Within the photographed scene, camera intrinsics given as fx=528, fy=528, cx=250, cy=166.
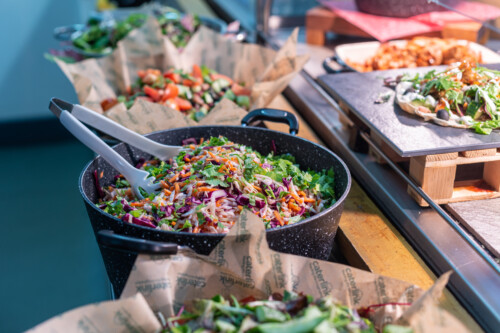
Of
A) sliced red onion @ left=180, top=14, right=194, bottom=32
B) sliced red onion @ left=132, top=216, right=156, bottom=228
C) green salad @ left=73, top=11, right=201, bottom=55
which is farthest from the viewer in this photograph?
sliced red onion @ left=180, top=14, right=194, bottom=32

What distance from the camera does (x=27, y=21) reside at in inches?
140

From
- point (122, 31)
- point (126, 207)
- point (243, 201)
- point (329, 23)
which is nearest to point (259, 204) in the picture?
point (243, 201)

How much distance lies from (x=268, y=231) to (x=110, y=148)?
19.5 inches

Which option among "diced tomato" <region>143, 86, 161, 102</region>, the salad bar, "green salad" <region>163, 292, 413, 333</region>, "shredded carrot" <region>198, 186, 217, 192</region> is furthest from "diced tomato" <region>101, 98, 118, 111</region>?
"green salad" <region>163, 292, 413, 333</region>

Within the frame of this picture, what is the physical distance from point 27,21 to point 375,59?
268 cm

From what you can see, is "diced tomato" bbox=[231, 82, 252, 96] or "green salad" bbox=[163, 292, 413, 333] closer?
"green salad" bbox=[163, 292, 413, 333]

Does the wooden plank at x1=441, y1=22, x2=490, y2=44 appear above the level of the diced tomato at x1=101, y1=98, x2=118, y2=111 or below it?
above

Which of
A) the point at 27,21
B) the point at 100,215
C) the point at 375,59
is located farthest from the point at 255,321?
the point at 27,21

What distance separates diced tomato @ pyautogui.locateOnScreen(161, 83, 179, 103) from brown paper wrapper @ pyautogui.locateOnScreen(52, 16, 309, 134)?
19 centimetres

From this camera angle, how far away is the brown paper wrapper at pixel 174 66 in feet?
5.01

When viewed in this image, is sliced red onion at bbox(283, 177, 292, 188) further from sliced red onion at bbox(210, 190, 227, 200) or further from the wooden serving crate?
the wooden serving crate

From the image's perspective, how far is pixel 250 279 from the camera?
32.8 inches

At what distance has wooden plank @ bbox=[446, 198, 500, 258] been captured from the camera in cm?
100

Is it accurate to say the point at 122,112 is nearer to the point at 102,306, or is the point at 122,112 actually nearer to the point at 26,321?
the point at 102,306
